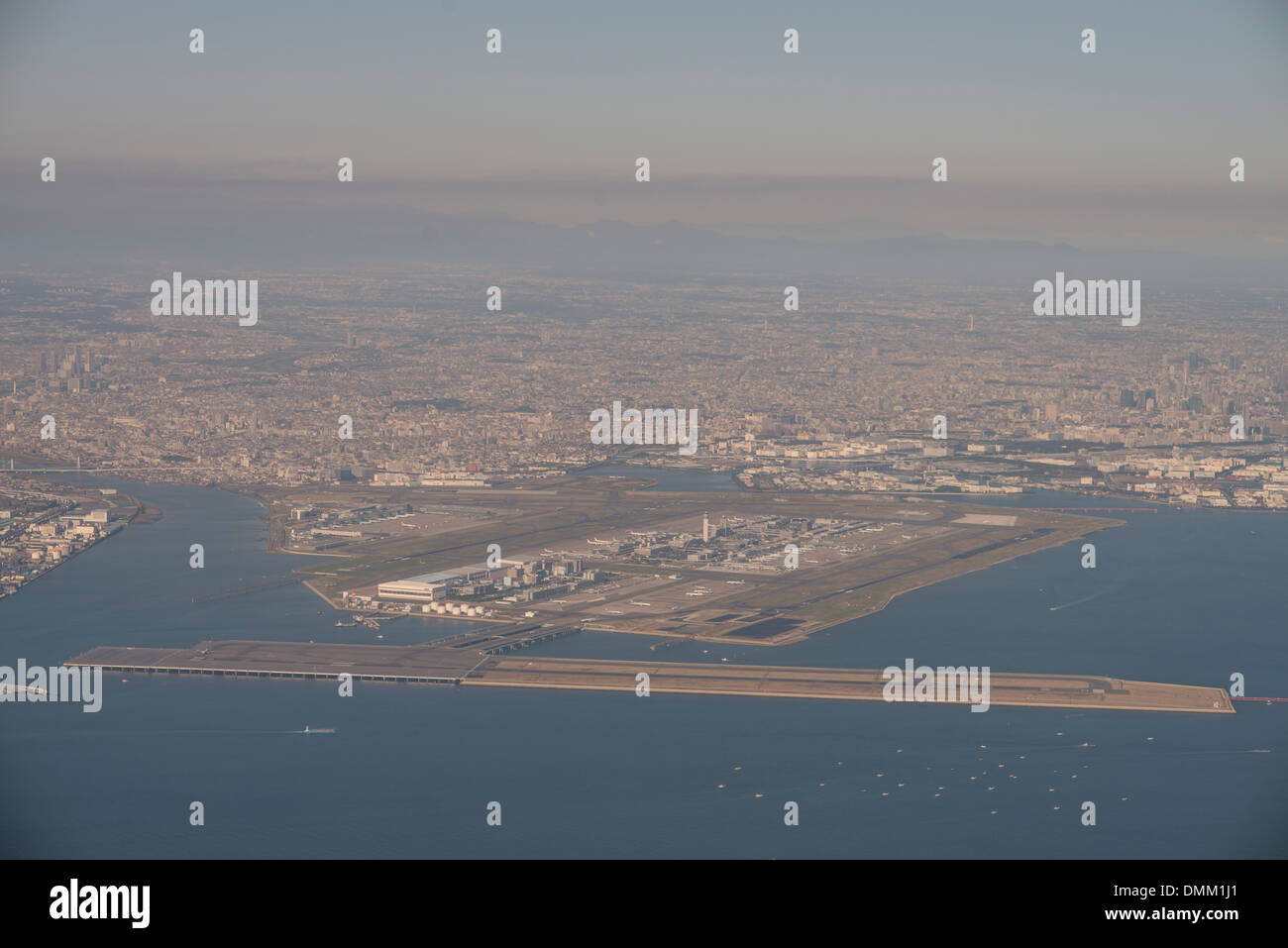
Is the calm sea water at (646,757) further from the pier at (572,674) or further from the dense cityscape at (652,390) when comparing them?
the dense cityscape at (652,390)

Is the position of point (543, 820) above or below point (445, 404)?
below

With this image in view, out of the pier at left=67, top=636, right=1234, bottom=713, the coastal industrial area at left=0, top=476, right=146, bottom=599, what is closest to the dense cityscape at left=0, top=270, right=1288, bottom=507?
the coastal industrial area at left=0, top=476, right=146, bottom=599

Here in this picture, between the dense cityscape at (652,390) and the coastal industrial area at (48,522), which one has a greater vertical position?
the dense cityscape at (652,390)

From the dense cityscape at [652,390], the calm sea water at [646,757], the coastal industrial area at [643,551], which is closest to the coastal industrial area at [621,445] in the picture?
the coastal industrial area at [643,551]

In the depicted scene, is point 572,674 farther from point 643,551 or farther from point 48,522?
point 48,522

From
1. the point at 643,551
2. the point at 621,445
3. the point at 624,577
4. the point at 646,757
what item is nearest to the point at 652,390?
the point at 621,445

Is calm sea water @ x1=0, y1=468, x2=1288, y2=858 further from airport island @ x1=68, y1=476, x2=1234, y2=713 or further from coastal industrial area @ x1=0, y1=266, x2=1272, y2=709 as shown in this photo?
coastal industrial area @ x1=0, y1=266, x2=1272, y2=709

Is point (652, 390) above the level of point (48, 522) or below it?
above

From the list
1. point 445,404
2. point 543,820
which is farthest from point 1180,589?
point 445,404

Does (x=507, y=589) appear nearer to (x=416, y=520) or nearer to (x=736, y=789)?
(x=416, y=520)
